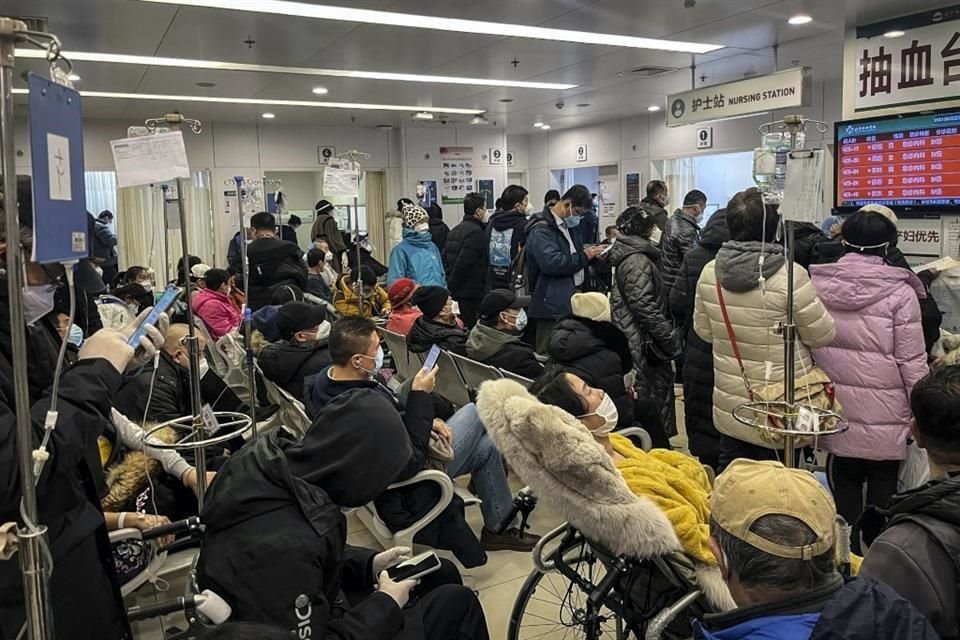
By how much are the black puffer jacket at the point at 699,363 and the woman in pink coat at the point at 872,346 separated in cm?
60

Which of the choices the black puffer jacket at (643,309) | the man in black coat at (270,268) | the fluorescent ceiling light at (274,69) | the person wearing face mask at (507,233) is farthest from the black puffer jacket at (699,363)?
the fluorescent ceiling light at (274,69)

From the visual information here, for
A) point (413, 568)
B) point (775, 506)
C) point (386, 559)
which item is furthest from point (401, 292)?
point (775, 506)

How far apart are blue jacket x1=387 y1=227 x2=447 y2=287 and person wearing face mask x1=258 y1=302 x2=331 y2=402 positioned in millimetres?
1862

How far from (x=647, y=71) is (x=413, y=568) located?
619 cm

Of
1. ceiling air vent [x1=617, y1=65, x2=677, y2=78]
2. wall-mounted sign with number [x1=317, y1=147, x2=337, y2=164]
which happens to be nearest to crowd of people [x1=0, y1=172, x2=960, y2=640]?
ceiling air vent [x1=617, y1=65, x2=677, y2=78]

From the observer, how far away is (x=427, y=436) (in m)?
2.66

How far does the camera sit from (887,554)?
1.49m

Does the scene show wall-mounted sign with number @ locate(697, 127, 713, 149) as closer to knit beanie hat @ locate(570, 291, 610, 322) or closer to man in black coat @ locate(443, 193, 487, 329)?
man in black coat @ locate(443, 193, 487, 329)

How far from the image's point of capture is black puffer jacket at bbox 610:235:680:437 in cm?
407

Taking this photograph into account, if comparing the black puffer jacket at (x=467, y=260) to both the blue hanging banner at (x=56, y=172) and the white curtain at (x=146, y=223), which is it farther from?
the white curtain at (x=146, y=223)

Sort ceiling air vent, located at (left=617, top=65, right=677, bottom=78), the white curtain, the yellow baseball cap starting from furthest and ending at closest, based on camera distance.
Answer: the white curtain → ceiling air vent, located at (left=617, top=65, right=677, bottom=78) → the yellow baseball cap

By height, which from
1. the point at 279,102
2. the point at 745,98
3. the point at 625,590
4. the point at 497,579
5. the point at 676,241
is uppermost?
the point at 279,102

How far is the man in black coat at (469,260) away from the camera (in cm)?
596

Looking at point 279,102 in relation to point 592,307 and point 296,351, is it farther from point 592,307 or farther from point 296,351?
point 592,307
